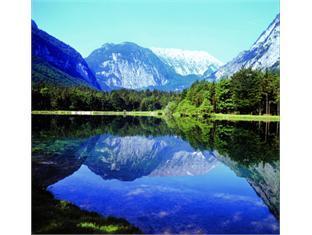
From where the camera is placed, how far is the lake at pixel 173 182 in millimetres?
8422

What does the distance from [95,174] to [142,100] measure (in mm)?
63094

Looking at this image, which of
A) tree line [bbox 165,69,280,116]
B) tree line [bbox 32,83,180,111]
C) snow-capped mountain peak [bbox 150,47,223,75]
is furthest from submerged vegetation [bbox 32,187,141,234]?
snow-capped mountain peak [bbox 150,47,223,75]

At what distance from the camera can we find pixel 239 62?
71500 millimetres

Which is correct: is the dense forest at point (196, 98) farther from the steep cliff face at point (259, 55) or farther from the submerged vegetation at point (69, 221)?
the submerged vegetation at point (69, 221)

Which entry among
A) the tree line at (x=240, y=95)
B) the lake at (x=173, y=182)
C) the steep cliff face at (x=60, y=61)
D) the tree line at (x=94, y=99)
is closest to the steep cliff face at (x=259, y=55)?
the tree line at (x=240, y=95)

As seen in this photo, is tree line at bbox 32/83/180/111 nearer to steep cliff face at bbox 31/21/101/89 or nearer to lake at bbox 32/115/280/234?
lake at bbox 32/115/280/234

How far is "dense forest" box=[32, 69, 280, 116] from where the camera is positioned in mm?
36656

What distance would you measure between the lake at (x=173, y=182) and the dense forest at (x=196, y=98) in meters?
15.1

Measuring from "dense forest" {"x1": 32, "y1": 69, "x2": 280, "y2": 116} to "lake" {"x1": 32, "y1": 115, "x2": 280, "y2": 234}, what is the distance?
15053 mm

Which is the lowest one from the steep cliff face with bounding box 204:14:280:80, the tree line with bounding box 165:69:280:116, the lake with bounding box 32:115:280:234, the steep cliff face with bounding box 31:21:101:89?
the lake with bounding box 32:115:280:234

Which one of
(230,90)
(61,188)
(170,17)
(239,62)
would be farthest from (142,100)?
(61,188)

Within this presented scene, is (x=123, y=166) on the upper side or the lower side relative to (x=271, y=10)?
lower
